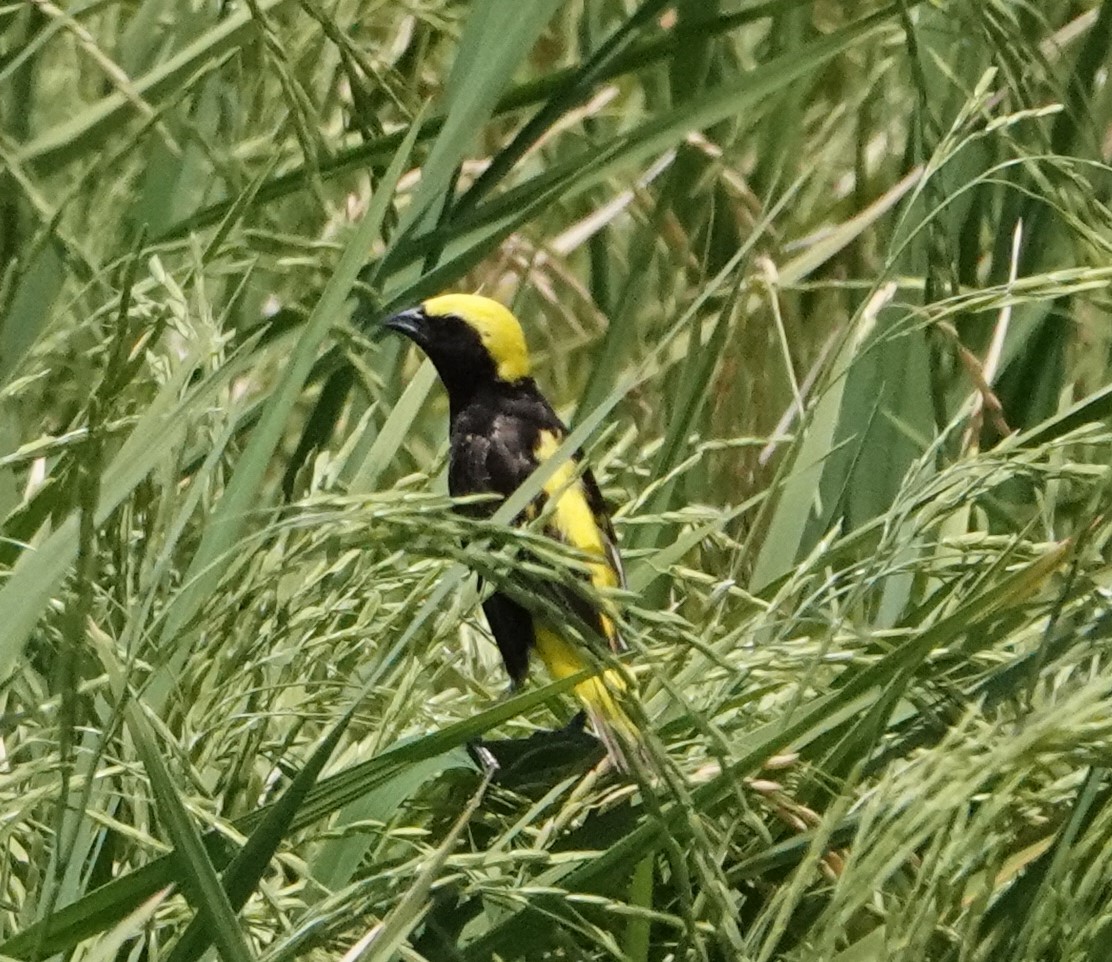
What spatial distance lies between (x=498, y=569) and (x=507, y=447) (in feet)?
4.62

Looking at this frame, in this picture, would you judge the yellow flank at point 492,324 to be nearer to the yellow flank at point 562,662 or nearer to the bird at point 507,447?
the bird at point 507,447

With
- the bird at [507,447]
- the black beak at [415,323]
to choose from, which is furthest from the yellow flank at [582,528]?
the black beak at [415,323]

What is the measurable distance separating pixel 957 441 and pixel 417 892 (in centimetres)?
116

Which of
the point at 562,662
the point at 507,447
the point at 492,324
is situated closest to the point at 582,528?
the point at 562,662

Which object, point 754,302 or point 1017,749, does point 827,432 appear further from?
point 1017,749

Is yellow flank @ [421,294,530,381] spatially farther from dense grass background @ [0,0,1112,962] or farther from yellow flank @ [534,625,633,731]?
yellow flank @ [534,625,633,731]

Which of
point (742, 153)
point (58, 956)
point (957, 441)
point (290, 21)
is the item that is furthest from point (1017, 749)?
point (742, 153)

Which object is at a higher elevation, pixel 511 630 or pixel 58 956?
pixel 58 956

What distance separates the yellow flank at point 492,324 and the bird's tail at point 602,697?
58 cm

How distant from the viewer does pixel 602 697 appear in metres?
1.65

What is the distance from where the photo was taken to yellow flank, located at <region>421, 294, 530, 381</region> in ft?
8.71

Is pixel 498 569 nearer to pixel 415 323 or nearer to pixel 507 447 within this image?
pixel 507 447

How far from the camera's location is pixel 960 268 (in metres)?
2.12

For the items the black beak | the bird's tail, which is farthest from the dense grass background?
the black beak
